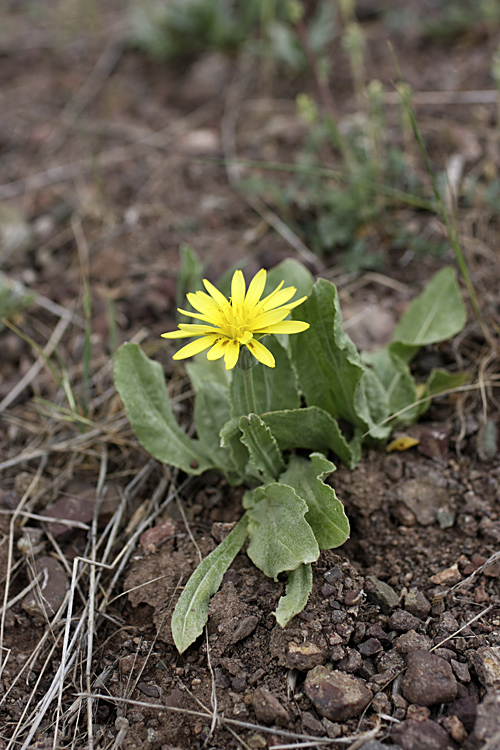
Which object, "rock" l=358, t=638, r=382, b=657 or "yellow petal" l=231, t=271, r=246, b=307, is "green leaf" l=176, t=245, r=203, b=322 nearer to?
"yellow petal" l=231, t=271, r=246, b=307

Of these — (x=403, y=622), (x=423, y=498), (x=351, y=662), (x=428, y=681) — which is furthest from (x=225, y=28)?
(x=428, y=681)

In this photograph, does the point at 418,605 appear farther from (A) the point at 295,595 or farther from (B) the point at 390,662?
(A) the point at 295,595

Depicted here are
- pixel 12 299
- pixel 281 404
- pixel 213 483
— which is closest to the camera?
pixel 281 404

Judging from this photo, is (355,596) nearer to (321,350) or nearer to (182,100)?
(321,350)

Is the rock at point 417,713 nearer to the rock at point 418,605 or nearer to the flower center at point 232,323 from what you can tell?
the rock at point 418,605

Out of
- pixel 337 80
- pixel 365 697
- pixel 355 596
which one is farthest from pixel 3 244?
pixel 365 697

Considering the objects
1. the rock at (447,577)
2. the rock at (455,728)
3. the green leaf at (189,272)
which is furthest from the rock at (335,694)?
the green leaf at (189,272)

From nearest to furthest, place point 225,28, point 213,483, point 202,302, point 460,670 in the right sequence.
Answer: point 460,670 → point 202,302 → point 213,483 → point 225,28
